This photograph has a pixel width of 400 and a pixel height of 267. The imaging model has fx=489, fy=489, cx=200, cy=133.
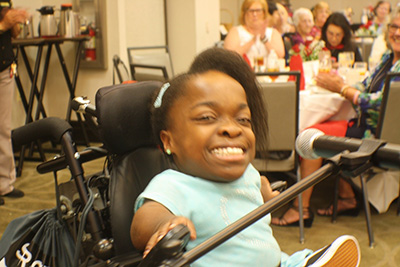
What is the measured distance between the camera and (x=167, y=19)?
16.8 feet

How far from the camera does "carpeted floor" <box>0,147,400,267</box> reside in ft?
8.07

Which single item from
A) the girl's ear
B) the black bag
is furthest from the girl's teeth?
the black bag

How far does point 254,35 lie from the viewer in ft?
13.0

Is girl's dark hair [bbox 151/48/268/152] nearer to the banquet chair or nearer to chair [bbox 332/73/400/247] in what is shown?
the banquet chair

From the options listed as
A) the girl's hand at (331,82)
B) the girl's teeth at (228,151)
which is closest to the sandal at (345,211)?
the girl's hand at (331,82)

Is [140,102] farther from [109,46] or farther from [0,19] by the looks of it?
[109,46]

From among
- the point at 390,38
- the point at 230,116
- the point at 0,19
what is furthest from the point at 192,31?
the point at 230,116

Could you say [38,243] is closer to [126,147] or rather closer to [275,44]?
[126,147]

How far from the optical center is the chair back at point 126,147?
1.27m

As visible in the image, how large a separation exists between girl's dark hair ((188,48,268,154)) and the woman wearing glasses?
8.70ft

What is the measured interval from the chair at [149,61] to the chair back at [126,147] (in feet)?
8.92

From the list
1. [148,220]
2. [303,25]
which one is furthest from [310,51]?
[148,220]

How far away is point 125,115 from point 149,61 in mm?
3265

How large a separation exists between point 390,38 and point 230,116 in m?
2.04
